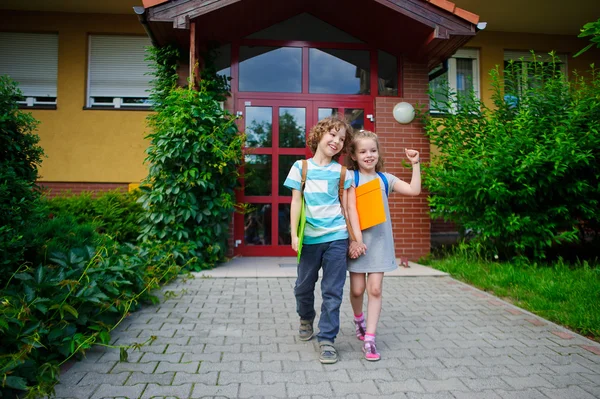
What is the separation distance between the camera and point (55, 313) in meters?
2.77

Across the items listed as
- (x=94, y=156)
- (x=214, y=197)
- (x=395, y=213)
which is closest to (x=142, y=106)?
(x=94, y=156)

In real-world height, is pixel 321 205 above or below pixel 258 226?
above

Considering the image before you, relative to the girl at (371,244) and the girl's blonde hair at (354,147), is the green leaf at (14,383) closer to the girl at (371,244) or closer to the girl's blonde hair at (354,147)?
the girl at (371,244)

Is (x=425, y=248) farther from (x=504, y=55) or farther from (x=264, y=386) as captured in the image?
(x=504, y=55)

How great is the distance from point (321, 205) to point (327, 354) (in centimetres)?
94

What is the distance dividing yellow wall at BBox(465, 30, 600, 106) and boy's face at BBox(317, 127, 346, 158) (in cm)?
789

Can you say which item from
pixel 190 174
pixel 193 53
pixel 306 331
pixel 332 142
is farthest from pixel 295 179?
pixel 193 53

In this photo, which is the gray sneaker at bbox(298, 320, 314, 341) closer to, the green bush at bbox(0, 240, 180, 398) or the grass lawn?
the green bush at bbox(0, 240, 180, 398)

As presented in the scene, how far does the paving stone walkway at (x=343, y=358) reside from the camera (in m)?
2.39

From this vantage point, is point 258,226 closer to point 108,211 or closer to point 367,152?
point 108,211

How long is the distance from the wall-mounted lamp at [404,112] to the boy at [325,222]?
4.08 metres

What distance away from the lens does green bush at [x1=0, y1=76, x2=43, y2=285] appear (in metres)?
2.85

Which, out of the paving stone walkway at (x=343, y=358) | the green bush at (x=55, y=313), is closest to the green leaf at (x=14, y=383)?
the green bush at (x=55, y=313)

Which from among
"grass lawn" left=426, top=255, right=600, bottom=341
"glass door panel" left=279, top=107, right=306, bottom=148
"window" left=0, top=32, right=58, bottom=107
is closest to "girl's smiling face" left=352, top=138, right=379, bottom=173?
"grass lawn" left=426, top=255, right=600, bottom=341
